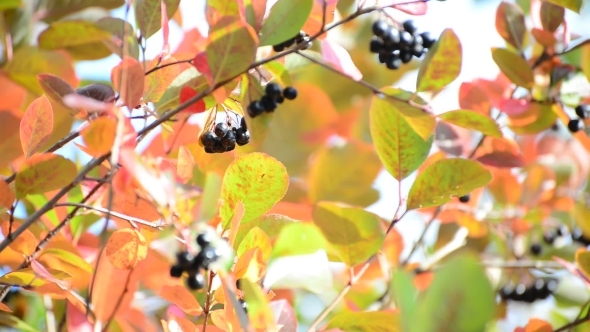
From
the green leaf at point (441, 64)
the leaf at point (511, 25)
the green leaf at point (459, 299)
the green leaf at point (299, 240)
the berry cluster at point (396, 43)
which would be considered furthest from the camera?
the leaf at point (511, 25)

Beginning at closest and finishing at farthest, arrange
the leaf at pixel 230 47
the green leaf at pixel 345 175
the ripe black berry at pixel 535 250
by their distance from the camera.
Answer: the leaf at pixel 230 47 → the green leaf at pixel 345 175 → the ripe black berry at pixel 535 250

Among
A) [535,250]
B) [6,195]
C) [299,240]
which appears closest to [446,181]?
[299,240]

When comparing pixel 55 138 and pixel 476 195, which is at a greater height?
pixel 55 138

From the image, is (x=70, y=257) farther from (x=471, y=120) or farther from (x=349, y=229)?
(x=471, y=120)

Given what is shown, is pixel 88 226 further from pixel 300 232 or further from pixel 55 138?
pixel 300 232

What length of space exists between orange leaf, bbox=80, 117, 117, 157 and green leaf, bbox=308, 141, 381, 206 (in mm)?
768

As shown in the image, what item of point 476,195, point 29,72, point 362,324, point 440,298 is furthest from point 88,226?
point 476,195

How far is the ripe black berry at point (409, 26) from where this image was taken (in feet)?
3.53

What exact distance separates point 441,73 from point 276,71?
0.74 feet

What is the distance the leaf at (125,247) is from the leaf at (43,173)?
0.09 m

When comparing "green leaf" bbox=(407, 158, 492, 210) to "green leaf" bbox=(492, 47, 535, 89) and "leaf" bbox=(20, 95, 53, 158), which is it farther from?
"leaf" bbox=(20, 95, 53, 158)

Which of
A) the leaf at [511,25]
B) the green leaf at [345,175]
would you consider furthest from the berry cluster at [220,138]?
the leaf at [511,25]

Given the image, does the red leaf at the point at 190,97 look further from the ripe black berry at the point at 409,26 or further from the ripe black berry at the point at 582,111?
the ripe black berry at the point at 582,111

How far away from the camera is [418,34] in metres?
1.11
